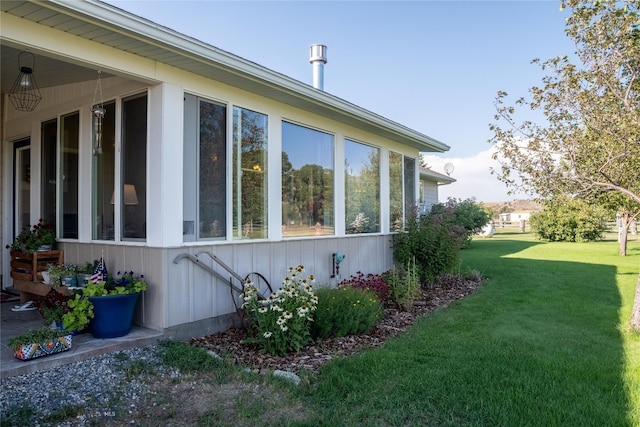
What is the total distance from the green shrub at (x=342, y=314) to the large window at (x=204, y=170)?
4.53ft

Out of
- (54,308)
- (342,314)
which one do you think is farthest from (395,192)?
(54,308)

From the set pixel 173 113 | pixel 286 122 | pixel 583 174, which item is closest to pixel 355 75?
pixel 286 122

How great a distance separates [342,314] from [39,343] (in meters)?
2.72

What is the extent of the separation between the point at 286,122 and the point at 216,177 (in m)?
1.51

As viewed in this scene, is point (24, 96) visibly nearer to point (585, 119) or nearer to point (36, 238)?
point (36, 238)

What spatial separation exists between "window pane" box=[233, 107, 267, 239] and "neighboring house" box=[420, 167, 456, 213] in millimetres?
11600

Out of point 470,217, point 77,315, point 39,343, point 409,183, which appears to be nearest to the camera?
point 39,343

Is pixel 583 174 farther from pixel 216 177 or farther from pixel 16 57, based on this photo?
pixel 16 57

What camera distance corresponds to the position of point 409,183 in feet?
29.4

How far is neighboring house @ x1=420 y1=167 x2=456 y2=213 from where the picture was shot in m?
16.5

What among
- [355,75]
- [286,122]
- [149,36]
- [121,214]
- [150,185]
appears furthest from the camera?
[355,75]

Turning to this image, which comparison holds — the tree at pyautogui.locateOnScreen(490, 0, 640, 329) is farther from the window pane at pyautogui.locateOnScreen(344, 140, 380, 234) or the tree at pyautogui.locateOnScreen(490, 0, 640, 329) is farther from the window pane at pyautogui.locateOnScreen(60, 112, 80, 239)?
the window pane at pyautogui.locateOnScreen(60, 112, 80, 239)

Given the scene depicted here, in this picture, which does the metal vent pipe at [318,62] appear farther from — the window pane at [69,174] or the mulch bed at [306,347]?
the mulch bed at [306,347]

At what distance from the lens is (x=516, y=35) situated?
8570 mm
